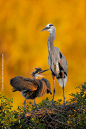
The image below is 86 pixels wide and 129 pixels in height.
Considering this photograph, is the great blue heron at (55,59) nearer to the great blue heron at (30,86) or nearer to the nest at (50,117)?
the great blue heron at (30,86)

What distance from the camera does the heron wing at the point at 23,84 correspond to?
5.75 metres

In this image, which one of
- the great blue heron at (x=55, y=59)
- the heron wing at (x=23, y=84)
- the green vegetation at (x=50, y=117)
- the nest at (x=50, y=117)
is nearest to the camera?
the green vegetation at (x=50, y=117)

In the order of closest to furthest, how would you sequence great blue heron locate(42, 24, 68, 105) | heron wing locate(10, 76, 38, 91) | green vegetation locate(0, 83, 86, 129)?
1. green vegetation locate(0, 83, 86, 129)
2. great blue heron locate(42, 24, 68, 105)
3. heron wing locate(10, 76, 38, 91)

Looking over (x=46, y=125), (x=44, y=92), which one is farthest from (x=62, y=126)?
(x=44, y=92)

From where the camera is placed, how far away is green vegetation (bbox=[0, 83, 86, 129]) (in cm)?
382

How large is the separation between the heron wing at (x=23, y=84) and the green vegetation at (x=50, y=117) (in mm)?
1428

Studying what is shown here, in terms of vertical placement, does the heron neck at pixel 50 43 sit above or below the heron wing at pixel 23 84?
above

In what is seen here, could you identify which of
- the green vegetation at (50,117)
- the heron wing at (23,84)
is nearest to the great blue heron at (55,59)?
the heron wing at (23,84)

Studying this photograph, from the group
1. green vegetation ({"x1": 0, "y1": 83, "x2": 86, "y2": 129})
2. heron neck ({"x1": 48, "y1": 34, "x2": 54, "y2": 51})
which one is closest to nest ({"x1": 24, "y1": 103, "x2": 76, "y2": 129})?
green vegetation ({"x1": 0, "y1": 83, "x2": 86, "y2": 129})

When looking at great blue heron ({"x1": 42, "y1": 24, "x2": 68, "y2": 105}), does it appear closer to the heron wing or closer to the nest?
the heron wing

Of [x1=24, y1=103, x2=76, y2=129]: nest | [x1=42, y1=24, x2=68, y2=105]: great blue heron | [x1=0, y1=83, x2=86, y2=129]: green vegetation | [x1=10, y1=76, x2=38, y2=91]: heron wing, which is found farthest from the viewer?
[x1=10, y1=76, x2=38, y2=91]: heron wing

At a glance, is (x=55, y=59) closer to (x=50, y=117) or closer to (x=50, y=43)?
(x=50, y=43)

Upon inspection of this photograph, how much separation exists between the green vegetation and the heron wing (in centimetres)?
143

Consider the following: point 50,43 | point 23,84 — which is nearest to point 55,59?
point 50,43
